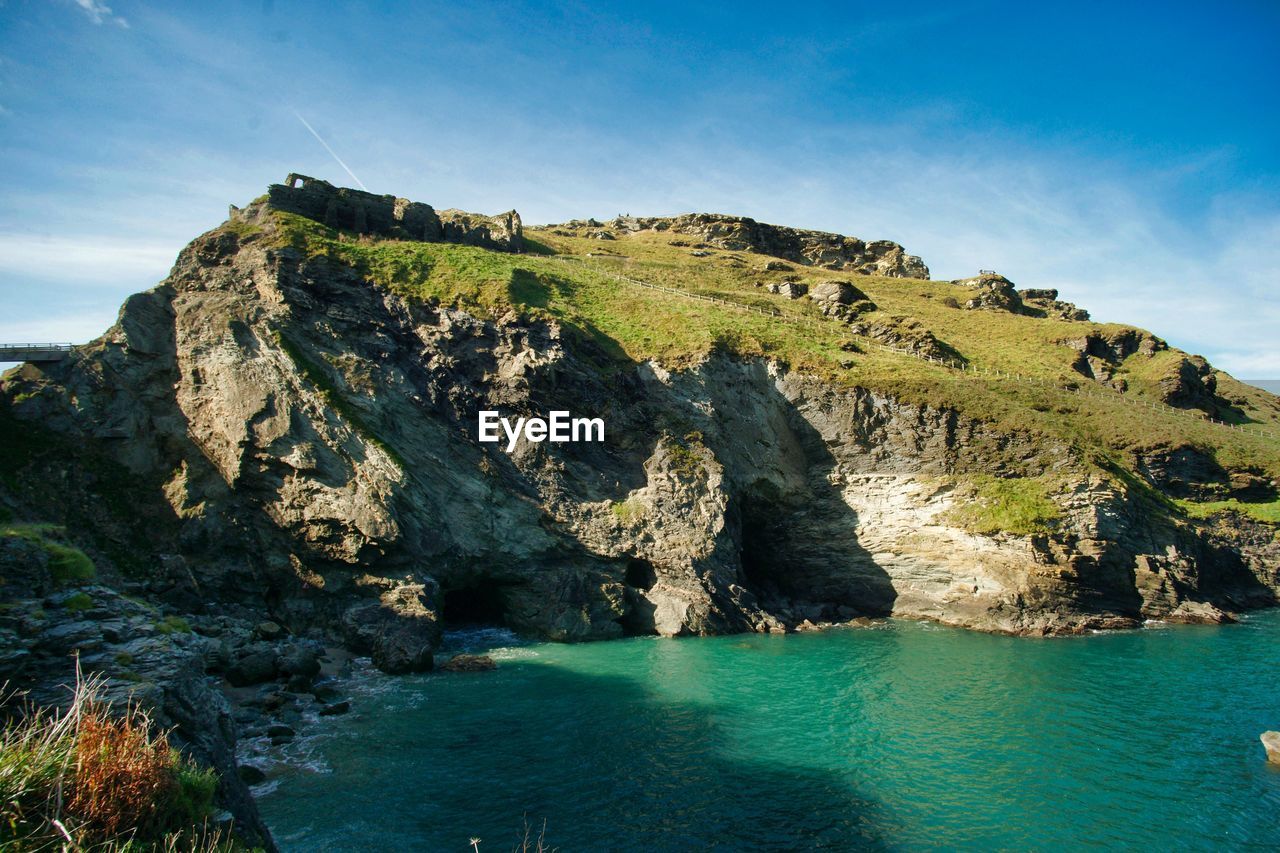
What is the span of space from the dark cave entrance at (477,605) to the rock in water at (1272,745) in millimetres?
35084

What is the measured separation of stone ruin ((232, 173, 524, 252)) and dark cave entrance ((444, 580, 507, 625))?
34.2 meters

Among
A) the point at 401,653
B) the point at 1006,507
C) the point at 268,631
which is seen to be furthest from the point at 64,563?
Answer: the point at 1006,507

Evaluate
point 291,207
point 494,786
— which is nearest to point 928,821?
point 494,786

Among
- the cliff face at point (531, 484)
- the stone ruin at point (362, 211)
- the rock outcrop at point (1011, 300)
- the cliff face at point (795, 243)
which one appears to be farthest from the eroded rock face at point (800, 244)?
the cliff face at point (531, 484)

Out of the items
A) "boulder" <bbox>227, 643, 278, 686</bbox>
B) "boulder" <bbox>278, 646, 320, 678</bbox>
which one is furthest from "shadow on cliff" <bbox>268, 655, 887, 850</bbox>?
"boulder" <bbox>227, 643, 278, 686</bbox>

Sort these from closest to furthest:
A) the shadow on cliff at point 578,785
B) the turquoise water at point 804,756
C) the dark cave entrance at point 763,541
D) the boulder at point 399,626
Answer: the shadow on cliff at point 578,785, the turquoise water at point 804,756, the boulder at point 399,626, the dark cave entrance at point 763,541

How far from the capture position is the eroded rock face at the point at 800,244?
11831 centimetres

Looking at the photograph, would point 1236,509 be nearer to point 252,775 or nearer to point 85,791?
point 252,775

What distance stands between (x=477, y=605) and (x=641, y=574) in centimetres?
1133

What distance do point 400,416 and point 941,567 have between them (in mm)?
36943

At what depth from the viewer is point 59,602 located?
48.4ft

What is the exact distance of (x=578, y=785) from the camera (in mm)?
19750

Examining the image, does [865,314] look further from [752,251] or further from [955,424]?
[752,251]

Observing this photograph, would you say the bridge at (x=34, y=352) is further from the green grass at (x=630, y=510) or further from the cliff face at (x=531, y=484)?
the green grass at (x=630, y=510)
